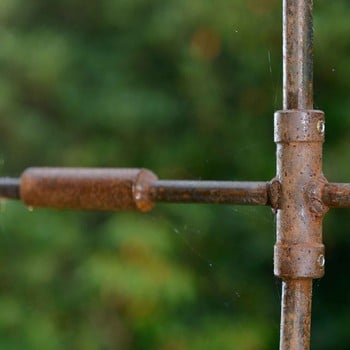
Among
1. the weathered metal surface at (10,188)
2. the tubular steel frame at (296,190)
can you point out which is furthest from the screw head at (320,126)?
the weathered metal surface at (10,188)

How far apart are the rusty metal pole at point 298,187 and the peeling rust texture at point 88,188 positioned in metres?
0.10

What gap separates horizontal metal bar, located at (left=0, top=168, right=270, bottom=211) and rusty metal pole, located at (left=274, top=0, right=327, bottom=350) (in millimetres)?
20

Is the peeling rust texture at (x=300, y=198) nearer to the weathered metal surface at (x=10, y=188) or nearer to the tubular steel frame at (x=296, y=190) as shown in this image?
the tubular steel frame at (x=296, y=190)

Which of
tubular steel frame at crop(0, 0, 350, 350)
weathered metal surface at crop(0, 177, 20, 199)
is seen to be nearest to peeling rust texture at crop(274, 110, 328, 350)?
tubular steel frame at crop(0, 0, 350, 350)

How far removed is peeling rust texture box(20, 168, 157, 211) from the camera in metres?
0.59

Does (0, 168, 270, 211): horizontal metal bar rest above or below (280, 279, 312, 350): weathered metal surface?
above

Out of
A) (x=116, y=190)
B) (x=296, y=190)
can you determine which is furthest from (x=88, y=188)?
(x=296, y=190)

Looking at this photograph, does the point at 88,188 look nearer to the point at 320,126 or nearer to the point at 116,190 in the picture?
the point at 116,190

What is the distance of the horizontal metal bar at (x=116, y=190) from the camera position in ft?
1.81

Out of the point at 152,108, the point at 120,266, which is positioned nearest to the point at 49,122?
the point at 152,108

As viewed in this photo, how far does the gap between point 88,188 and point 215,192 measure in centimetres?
9

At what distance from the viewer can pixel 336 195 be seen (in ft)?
1.74

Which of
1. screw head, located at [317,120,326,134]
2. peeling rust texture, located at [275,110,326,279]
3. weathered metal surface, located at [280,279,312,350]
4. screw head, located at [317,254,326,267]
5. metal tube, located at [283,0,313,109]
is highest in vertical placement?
metal tube, located at [283,0,313,109]

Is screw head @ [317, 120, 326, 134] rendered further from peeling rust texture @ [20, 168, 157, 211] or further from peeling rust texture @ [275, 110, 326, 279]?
peeling rust texture @ [20, 168, 157, 211]
